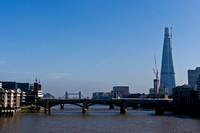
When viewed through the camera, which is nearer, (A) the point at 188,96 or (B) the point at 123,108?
(B) the point at 123,108

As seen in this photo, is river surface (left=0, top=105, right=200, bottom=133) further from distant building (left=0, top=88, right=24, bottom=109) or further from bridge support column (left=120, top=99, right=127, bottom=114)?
bridge support column (left=120, top=99, right=127, bottom=114)

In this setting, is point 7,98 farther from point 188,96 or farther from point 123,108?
point 188,96

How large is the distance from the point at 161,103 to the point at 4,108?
8504 cm

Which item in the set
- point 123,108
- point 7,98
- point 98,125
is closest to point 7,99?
point 7,98

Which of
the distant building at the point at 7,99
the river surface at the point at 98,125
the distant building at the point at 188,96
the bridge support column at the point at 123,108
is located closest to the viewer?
the river surface at the point at 98,125

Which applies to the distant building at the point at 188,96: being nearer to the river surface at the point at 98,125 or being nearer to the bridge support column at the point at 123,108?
the bridge support column at the point at 123,108

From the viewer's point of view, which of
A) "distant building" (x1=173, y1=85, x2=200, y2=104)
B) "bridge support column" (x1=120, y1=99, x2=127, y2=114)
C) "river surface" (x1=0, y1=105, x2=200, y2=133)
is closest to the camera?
"river surface" (x1=0, y1=105, x2=200, y2=133)

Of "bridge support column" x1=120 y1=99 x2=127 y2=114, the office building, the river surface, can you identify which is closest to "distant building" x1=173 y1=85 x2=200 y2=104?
"bridge support column" x1=120 y1=99 x2=127 y2=114

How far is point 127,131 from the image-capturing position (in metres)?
70.3

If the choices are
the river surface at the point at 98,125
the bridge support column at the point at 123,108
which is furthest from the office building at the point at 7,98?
the bridge support column at the point at 123,108

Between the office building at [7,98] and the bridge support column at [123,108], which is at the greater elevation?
the office building at [7,98]

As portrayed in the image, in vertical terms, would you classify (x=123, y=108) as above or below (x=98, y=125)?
above

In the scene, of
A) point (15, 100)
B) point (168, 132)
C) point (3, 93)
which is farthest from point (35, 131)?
point (15, 100)

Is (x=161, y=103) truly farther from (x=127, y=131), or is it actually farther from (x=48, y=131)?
(x=48, y=131)
